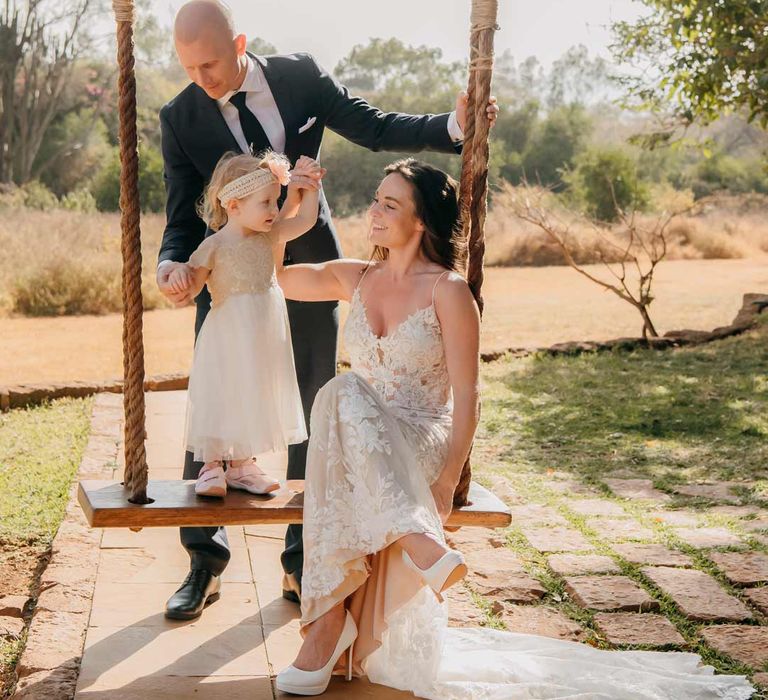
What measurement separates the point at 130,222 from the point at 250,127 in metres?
0.66

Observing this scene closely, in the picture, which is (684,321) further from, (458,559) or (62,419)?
(458,559)

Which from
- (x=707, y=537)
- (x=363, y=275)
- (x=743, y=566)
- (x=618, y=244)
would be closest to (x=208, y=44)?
(x=363, y=275)

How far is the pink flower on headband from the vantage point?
3.13 meters

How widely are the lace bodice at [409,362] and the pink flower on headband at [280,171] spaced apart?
43 centimetres

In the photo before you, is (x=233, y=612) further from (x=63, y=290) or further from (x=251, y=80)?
(x=63, y=290)

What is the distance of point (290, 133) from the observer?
11.4 feet

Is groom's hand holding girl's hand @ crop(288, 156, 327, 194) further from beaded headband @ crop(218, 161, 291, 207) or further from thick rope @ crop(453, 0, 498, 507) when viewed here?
thick rope @ crop(453, 0, 498, 507)

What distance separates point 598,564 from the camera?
4.34 m

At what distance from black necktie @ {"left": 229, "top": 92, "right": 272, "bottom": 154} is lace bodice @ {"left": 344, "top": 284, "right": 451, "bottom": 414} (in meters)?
0.62

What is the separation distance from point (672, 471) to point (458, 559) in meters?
3.51

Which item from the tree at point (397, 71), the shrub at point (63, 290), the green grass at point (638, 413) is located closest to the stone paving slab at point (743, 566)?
the green grass at point (638, 413)

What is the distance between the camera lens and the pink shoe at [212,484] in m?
3.03

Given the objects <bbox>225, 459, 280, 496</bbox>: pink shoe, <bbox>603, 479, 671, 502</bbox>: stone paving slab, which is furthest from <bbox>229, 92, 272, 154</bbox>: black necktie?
<bbox>603, 479, 671, 502</bbox>: stone paving slab

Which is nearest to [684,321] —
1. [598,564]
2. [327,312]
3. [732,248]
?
[732,248]
